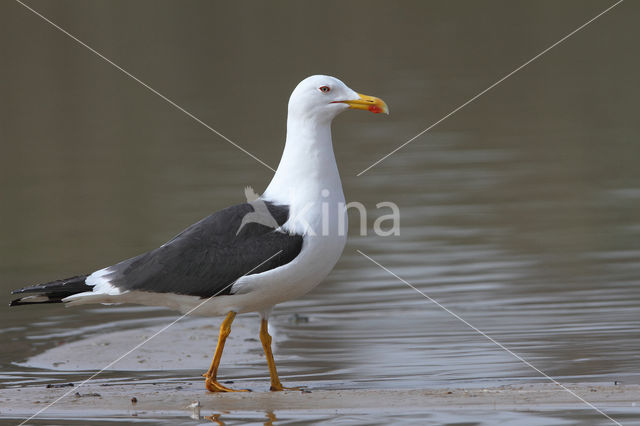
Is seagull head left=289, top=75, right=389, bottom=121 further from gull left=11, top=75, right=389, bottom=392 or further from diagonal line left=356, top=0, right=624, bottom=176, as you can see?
diagonal line left=356, top=0, right=624, bottom=176

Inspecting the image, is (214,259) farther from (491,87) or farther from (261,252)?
(491,87)

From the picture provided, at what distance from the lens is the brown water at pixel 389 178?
29.1 ft

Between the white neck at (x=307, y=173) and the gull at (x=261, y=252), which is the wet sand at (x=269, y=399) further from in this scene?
the white neck at (x=307, y=173)

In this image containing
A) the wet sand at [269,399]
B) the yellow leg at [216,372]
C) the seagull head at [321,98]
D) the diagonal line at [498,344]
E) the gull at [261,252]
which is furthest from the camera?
the seagull head at [321,98]

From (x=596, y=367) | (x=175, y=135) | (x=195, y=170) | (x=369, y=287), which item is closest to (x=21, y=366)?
(x=369, y=287)

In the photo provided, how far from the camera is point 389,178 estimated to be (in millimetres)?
16125

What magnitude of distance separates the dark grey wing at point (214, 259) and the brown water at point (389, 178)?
94cm

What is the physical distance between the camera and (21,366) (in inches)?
350

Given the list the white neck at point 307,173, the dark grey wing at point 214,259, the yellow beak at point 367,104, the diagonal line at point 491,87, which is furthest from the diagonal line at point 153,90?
the dark grey wing at point 214,259

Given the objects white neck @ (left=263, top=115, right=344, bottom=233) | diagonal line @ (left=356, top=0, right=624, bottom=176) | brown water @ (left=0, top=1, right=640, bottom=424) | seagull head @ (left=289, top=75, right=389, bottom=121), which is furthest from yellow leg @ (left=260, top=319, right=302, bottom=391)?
diagonal line @ (left=356, top=0, right=624, bottom=176)

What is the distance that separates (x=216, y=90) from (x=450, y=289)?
56.1 ft

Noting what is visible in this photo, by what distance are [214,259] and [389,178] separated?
8608 mm

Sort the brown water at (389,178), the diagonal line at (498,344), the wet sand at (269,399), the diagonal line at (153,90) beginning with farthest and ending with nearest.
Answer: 1. the diagonal line at (153,90)
2. the brown water at (389,178)
3. the wet sand at (269,399)
4. the diagonal line at (498,344)

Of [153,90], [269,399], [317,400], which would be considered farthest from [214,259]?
[153,90]
